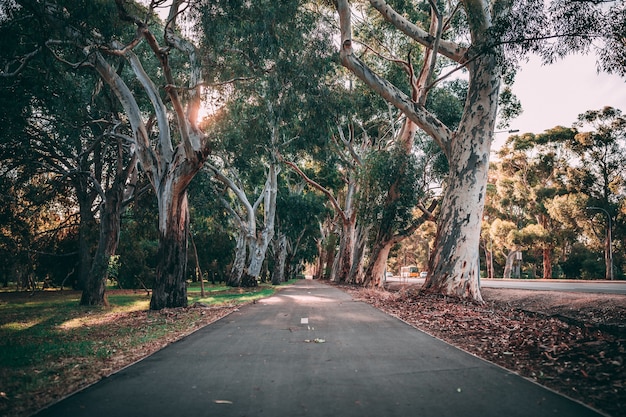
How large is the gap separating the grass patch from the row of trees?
7.45 feet

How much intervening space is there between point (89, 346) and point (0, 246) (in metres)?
16.5

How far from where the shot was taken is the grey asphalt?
11.9 feet

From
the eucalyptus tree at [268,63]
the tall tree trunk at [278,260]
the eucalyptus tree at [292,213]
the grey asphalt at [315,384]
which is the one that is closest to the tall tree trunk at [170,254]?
the eucalyptus tree at [268,63]

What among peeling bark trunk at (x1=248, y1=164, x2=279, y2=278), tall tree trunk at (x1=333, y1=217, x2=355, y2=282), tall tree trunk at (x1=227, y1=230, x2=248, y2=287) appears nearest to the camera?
peeling bark trunk at (x1=248, y1=164, x2=279, y2=278)

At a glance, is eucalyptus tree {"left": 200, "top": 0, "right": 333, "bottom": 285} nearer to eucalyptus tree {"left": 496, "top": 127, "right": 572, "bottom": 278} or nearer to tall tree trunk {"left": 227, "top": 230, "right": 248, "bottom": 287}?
A: tall tree trunk {"left": 227, "top": 230, "right": 248, "bottom": 287}

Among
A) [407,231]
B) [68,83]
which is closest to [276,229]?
[407,231]

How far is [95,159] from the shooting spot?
18766 millimetres

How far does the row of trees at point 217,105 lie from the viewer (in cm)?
1194

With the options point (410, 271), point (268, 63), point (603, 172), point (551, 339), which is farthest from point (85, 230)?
point (410, 271)

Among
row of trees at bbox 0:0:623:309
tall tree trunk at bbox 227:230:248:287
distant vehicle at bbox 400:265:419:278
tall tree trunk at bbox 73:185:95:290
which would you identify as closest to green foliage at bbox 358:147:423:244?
row of trees at bbox 0:0:623:309

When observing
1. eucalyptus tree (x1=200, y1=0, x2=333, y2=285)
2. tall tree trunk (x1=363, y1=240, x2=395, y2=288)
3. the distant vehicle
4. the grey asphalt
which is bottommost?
the distant vehicle

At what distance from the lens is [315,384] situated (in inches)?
173

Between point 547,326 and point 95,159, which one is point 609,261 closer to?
point 547,326

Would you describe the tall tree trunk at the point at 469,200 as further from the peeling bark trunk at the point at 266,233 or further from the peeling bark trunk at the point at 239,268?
the peeling bark trunk at the point at 239,268
